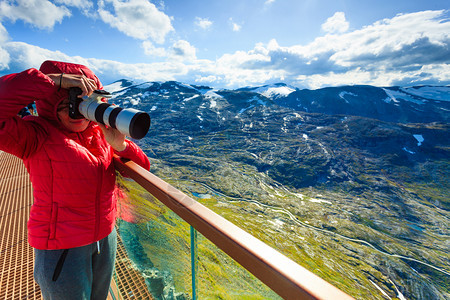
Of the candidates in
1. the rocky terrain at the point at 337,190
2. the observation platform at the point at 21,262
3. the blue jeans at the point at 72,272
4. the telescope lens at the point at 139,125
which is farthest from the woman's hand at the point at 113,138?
the rocky terrain at the point at 337,190

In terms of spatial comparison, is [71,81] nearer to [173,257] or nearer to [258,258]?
[173,257]

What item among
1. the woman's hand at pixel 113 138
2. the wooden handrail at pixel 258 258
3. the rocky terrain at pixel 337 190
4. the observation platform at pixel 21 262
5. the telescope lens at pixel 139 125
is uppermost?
the telescope lens at pixel 139 125

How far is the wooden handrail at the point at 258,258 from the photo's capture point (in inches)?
33.7

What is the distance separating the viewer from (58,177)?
1796 mm

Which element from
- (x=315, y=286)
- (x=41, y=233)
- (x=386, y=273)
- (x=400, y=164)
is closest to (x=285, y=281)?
(x=315, y=286)

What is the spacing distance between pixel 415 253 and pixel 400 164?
79.2 m

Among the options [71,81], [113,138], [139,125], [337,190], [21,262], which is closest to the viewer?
[139,125]

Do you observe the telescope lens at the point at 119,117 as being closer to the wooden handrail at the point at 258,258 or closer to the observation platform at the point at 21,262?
the wooden handrail at the point at 258,258

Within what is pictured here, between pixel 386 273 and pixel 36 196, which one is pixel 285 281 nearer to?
pixel 36 196

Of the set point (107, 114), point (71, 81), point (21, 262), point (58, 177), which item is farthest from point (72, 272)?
point (21, 262)

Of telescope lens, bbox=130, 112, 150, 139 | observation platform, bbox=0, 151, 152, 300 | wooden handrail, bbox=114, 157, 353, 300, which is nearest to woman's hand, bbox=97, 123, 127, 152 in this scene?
telescope lens, bbox=130, 112, 150, 139

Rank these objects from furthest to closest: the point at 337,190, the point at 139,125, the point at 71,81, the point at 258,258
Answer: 1. the point at 337,190
2. the point at 71,81
3. the point at 139,125
4. the point at 258,258

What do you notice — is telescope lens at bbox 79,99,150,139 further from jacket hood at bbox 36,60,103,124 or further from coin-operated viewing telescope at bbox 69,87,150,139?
jacket hood at bbox 36,60,103,124

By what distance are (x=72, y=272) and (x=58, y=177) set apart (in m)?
0.73
